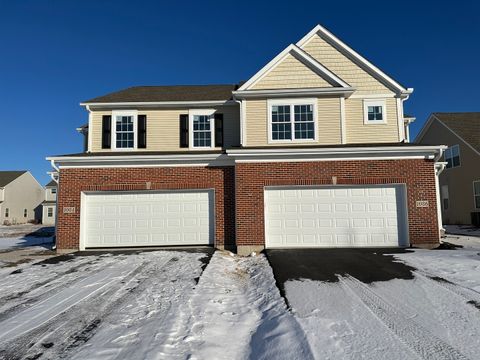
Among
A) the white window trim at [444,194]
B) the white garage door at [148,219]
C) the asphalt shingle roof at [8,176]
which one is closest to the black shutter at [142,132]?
the white garage door at [148,219]

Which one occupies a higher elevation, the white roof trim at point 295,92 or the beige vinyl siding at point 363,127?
the white roof trim at point 295,92

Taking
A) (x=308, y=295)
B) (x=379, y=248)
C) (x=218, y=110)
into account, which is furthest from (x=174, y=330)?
(x=218, y=110)

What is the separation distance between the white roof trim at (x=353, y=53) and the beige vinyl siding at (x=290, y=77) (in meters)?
2.08

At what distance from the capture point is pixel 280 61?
42.4 feet

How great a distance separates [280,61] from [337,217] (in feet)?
21.4

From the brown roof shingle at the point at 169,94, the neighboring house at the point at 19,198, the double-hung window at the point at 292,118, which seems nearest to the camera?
the double-hung window at the point at 292,118

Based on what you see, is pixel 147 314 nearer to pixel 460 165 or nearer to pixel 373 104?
pixel 373 104

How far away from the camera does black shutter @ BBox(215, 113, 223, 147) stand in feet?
46.5

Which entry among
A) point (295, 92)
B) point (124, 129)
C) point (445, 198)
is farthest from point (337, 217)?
point (445, 198)

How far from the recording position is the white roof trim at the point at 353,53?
44.7ft

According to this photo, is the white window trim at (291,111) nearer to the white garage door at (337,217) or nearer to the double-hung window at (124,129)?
the white garage door at (337,217)

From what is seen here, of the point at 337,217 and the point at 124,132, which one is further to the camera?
the point at 124,132

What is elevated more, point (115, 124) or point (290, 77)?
point (290, 77)

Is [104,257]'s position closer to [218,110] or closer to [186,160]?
[186,160]
